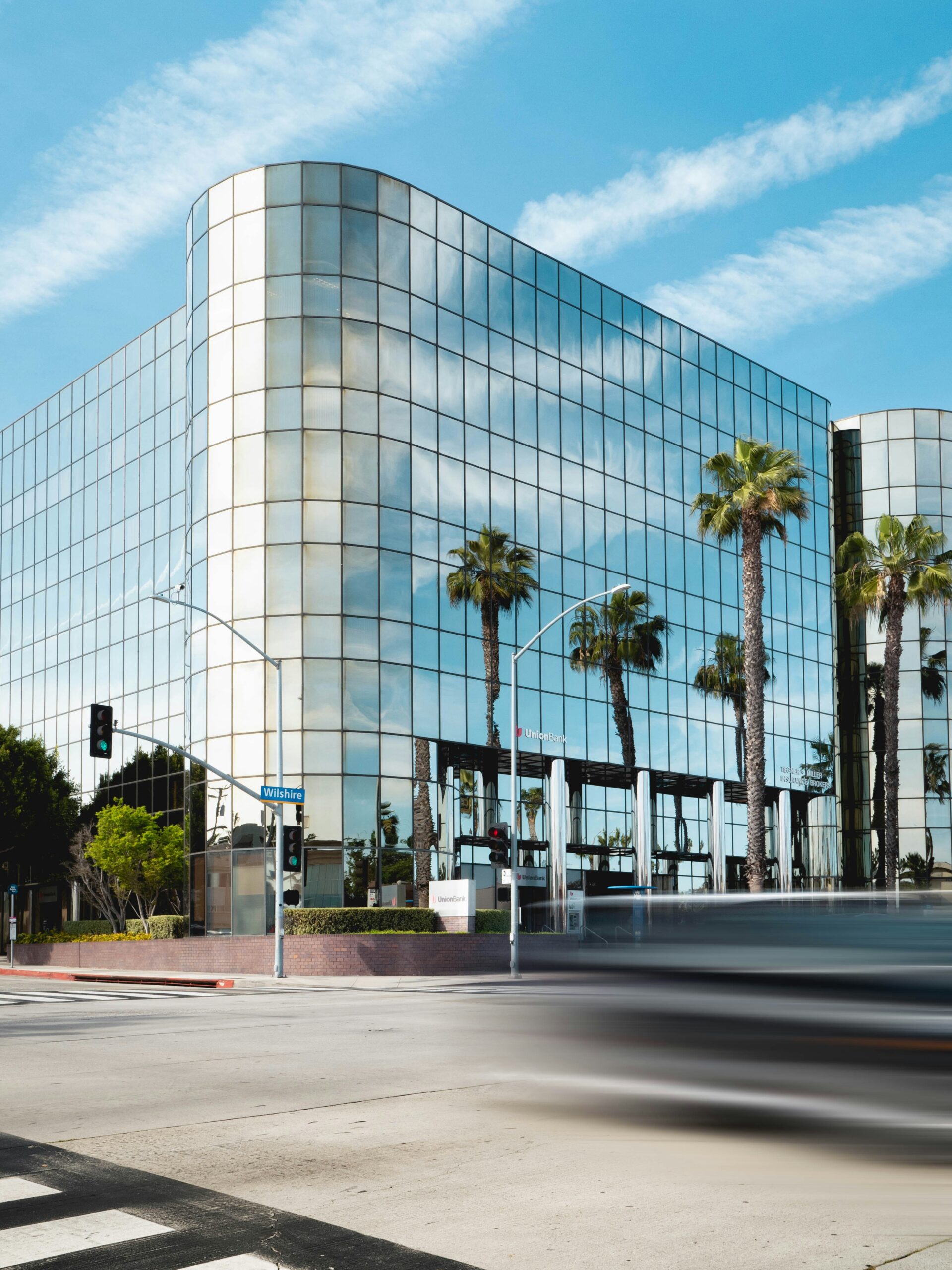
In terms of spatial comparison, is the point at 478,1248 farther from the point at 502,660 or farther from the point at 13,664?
the point at 13,664

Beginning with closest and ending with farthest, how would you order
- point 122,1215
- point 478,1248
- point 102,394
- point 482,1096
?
point 478,1248 < point 122,1215 < point 482,1096 < point 102,394

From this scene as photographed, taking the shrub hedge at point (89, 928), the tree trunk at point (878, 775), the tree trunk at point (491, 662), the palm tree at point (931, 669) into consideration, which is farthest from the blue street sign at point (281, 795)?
the palm tree at point (931, 669)

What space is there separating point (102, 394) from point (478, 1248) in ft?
190

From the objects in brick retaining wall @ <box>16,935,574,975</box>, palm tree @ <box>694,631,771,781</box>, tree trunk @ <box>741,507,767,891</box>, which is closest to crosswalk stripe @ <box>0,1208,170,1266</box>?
brick retaining wall @ <box>16,935,574,975</box>

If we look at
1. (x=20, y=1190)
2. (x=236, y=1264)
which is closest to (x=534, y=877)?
(x=20, y=1190)

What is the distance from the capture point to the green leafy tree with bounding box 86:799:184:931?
4616 centimetres

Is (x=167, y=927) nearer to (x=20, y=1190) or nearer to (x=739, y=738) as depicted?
(x=739, y=738)

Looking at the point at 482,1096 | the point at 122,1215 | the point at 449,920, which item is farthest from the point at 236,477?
the point at 122,1215

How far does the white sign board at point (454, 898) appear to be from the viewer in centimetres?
3797

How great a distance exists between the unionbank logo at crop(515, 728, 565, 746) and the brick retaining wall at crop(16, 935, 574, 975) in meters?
8.89

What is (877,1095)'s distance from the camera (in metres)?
5.40

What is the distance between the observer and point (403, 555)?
42.8 meters

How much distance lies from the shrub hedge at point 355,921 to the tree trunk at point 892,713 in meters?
23.2

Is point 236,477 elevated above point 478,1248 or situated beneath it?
elevated above
